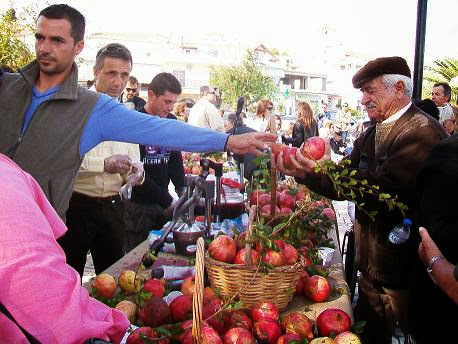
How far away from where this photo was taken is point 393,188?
255 cm

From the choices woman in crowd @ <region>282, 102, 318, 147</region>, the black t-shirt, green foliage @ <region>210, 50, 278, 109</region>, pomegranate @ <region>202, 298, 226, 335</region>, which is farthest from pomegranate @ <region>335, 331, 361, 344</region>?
green foliage @ <region>210, 50, 278, 109</region>

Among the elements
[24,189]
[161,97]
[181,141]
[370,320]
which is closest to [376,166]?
[370,320]

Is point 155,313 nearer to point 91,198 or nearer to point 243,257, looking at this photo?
point 243,257

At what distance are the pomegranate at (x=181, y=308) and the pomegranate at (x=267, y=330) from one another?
0.84 feet

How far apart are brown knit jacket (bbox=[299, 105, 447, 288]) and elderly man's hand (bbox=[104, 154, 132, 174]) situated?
1057 millimetres

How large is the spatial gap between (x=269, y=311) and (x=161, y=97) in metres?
2.51

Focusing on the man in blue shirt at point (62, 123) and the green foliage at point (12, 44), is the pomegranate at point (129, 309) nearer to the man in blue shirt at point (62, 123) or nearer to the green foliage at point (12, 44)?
the man in blue shirt at point (62, 123)

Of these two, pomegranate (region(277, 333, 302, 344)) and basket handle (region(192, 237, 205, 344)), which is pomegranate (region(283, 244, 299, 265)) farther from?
basket handle (region(192, 237, 205, 344))

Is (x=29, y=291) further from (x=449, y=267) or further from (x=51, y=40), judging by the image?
(x=51, y=40)

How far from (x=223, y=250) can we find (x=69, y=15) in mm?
1425

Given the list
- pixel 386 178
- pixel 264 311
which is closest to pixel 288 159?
pixel 386 178

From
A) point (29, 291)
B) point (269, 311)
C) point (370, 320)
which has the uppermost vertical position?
point (29, 291)

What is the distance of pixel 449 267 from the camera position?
1.62 meters

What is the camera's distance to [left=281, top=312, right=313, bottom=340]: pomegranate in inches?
69.6
